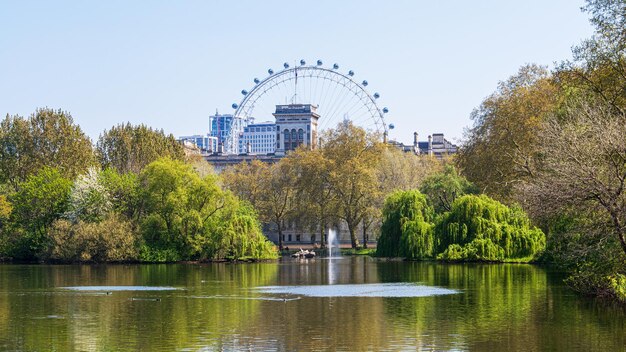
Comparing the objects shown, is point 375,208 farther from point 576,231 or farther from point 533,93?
point 576,231

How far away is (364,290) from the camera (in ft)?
139

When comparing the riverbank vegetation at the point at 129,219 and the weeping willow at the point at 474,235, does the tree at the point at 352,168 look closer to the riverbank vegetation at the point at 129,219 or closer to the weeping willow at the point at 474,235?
the riverbank vegetation at the point at 129,219

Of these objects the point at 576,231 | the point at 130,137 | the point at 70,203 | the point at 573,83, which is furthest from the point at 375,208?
the point at 576,231

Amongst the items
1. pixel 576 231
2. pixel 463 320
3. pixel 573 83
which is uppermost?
pixel 573 83

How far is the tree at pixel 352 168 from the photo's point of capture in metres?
91.8

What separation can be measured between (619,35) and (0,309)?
26.7 metres

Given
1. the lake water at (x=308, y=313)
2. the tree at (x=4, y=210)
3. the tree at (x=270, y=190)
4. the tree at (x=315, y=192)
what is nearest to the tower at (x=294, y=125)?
the tree at (x=270, y=190)

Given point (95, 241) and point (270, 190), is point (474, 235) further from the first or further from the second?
point (270, 190)

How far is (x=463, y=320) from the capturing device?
29.8m

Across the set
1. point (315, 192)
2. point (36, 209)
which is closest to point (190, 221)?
point (36, 209)

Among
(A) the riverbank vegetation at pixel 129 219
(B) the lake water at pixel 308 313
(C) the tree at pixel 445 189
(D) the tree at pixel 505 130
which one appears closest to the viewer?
(B) the lake water at pixel 308 313

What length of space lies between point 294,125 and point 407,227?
12377cm

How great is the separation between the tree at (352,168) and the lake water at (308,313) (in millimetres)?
38678

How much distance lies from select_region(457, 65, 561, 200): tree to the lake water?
1692cm
